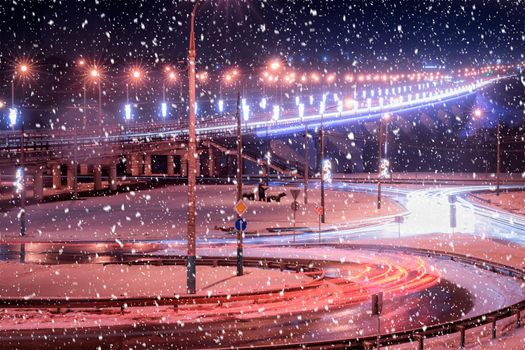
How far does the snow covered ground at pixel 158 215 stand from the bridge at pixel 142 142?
4692mm

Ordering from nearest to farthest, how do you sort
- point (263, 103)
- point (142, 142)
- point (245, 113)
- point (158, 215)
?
point (158, 215)
point (142, 142)
point (245, 113)
point (263, 103)

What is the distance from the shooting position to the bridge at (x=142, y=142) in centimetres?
6794

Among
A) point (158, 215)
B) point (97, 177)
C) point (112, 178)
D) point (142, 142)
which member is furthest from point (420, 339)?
point (142, 142)

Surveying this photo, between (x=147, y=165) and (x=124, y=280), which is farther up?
(x=147, y=165)

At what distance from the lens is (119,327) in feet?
58.7

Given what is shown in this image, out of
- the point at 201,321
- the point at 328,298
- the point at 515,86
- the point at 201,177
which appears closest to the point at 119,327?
the point at 201,321

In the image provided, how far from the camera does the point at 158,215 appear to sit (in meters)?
57.2

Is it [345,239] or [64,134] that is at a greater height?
[64,134]

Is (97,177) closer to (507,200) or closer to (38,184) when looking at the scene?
(38,184)

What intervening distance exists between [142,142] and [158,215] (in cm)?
2956

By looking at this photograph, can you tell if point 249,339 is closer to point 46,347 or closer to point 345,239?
point 46,347

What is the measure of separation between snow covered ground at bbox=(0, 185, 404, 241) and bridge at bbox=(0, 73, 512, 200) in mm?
4692

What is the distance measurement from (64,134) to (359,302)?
2845 inches

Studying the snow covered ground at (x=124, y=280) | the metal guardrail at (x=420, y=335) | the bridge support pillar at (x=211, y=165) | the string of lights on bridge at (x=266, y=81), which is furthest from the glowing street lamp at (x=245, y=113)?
the metal guardrail at (x=420, y=335)
